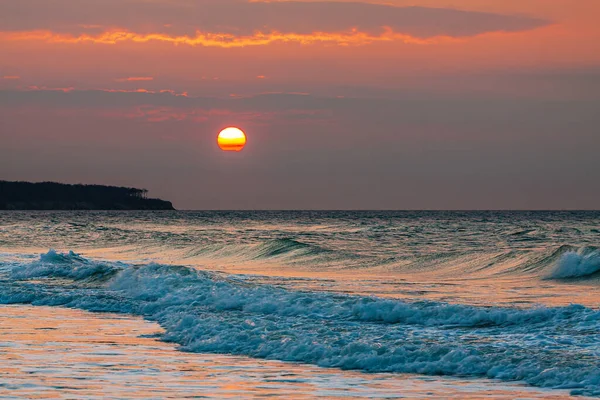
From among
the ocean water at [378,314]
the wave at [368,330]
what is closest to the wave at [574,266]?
the ocean water at [378,314]

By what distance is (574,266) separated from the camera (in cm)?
2927

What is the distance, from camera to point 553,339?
14.1 metres

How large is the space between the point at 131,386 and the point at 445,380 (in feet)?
14.3

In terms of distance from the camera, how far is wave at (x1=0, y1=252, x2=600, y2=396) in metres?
12.4

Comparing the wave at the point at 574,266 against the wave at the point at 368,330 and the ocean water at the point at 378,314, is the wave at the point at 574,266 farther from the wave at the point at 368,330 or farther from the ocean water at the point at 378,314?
the wave at the point at 368,330

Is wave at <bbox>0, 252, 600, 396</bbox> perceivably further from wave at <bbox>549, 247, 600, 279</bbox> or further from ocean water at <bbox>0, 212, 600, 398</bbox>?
wave at <bbox>549, 247, 600, 279</bbox>

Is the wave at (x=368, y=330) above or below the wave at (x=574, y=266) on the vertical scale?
below

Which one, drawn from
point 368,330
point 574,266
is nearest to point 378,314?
point 368,330

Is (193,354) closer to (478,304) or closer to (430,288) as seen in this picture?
(478,304)

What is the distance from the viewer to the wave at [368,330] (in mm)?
12367

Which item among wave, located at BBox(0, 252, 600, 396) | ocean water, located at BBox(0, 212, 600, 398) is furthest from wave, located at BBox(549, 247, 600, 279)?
wave, located at BBox(0, 252, 600, 396)

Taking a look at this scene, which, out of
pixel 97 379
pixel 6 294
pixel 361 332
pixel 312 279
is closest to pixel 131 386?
pixel 97 379

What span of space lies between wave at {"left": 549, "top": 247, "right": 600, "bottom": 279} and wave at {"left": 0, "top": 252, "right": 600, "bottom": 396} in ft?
40.5

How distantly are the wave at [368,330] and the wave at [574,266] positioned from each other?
1236 cm
